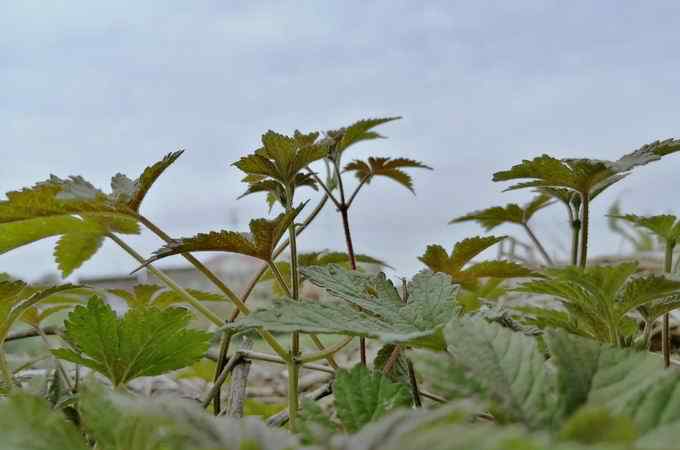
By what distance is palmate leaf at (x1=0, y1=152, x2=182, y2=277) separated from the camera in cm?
48

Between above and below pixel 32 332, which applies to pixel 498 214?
above

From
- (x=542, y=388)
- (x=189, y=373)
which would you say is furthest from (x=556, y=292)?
(x=189, y=373)

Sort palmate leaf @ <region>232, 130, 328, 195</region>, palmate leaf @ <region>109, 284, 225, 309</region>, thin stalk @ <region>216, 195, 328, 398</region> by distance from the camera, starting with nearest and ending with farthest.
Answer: palmate leaf @ <region>232, 130, 328, 195</region> < thin stalk @ <region>216, 195, 328, 398</region> < palmate leaf @ <region>109, 284, 225, 309</region>

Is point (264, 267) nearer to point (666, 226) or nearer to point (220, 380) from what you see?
point (220, 380)

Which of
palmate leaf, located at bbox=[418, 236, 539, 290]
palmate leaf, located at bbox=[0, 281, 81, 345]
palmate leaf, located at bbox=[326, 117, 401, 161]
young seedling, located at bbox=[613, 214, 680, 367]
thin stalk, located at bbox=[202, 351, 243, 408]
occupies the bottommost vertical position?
thin stalk, located at bbox=[202, 351, 243, 408]

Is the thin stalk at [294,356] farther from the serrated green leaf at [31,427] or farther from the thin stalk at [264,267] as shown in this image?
the serrated green leaf at [31,427]

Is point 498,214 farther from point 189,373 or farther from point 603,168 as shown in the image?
point 189,373

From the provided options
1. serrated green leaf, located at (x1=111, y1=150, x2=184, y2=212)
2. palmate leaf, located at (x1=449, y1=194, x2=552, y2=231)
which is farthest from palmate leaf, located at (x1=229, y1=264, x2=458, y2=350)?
palmate leaf, located at (x1=449, y1=194, x2=552, y2=231)

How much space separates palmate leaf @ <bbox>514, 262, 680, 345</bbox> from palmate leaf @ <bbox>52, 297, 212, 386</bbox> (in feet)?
0.95

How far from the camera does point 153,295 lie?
83 centimetres

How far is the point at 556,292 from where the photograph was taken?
1.64ft

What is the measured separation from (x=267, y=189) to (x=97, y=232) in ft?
0.65

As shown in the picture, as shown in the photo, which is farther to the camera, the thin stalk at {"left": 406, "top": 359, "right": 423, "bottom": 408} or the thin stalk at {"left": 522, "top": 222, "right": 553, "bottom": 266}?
the thin stalk at {"left": 522, "top": 222, "right": 553, "bottom": 266}

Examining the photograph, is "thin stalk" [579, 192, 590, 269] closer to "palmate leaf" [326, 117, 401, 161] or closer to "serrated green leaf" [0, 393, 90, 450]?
"palmate leaf" [326, 117, 401, 161]
